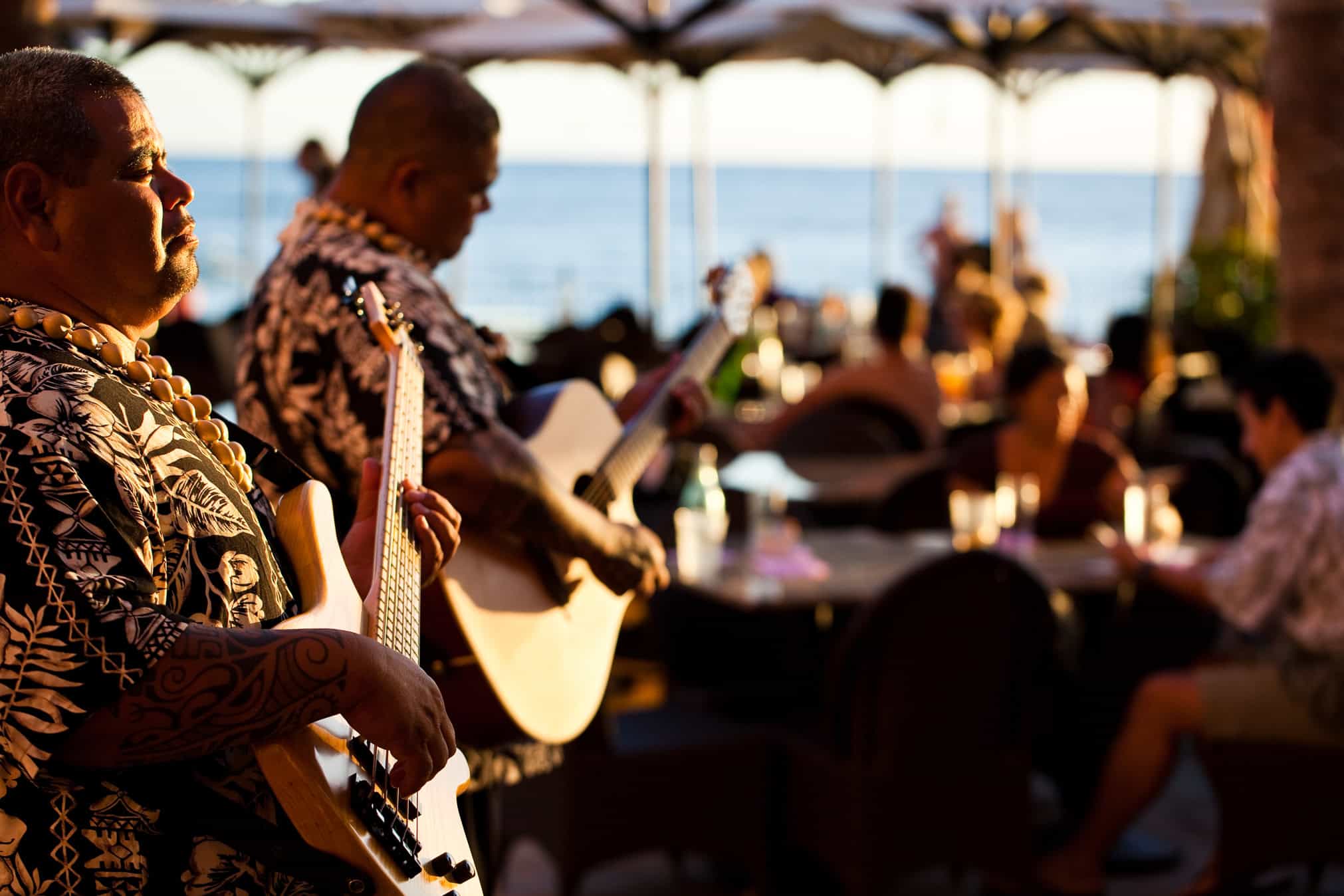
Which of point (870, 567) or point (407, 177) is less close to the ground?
point (407, 177)

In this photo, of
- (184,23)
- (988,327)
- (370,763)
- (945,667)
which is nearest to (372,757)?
(370,763)

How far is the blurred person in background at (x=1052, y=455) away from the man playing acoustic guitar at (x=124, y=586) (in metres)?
3.99

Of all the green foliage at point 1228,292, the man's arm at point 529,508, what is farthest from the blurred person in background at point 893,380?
the man's arm at point 529,508

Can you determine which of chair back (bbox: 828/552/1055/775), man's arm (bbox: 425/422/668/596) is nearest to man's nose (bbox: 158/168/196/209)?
man's arm (bbox: 425/422/668/596)

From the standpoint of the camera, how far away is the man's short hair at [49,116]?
1.36 m

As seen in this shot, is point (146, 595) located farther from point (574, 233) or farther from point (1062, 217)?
point (1062, 217)

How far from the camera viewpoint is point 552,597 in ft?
A: 8.24

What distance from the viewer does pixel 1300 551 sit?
3.93m

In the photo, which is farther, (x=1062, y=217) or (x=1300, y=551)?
(x=1062, y=217)

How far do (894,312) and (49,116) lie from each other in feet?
19.2

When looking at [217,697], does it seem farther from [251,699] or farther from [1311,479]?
[1311,479]

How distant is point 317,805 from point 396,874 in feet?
0.37

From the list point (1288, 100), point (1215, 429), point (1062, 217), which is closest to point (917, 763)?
point (1288, 100)

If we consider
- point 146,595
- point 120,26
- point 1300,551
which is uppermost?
point 120,26
